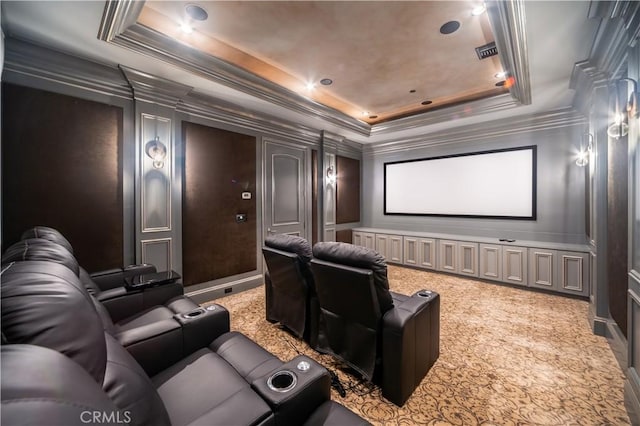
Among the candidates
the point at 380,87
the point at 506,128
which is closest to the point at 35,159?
the point at 380,87

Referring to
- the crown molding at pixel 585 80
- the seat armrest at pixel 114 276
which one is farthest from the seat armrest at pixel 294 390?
the crown molding at pixel 585 80

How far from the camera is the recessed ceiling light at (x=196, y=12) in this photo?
7.24 ft

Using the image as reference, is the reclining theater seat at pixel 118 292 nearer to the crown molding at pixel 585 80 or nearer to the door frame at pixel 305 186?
the door frame at pixel 305 186

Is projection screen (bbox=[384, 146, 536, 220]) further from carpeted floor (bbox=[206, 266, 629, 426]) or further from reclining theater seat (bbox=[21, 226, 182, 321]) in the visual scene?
reclining theater seat (bbox=[21, 226, 182, 321])

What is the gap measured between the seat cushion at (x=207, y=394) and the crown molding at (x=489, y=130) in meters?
5.11

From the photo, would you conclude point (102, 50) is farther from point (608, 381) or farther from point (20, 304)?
point (608, 381)

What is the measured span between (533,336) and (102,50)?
198 inches

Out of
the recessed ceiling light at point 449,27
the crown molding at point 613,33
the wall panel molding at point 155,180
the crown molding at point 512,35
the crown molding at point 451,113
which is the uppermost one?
the recessed ceiling light at point 449,27

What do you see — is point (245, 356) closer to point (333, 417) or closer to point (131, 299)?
point (333, 417)

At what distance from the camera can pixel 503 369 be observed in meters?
2.08

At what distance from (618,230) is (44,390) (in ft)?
12.1

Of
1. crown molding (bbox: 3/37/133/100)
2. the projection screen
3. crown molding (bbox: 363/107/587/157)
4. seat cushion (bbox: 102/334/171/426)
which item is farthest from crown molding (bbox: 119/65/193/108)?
the projection screen

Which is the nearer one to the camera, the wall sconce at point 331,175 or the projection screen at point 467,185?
the projection screen at point 467,185

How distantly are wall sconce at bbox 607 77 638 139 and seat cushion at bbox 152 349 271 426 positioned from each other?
2.74m
